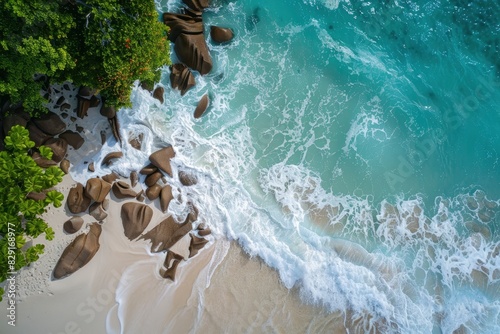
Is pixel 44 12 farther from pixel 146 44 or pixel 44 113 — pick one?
pixel 44 113

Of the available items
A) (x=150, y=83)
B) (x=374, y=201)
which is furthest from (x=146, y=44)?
(x=374, y=201)

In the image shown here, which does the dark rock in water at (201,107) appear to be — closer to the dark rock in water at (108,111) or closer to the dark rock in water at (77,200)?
the dark rock in water at (108,111)

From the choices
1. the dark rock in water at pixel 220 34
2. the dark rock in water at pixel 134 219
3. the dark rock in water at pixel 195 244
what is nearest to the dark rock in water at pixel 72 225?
the dark rock in water at pixel 134 219

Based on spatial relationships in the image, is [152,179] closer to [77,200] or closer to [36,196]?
[77,200]

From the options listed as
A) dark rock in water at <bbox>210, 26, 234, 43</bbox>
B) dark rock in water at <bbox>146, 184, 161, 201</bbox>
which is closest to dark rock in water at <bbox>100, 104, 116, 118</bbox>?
dark rock in water at <bbox>146, 184, 161, 201</bbox>

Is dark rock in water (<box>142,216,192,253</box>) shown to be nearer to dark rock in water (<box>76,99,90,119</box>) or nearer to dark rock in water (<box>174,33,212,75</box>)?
dark rock in water (<box>76,99,90,119</box>)
